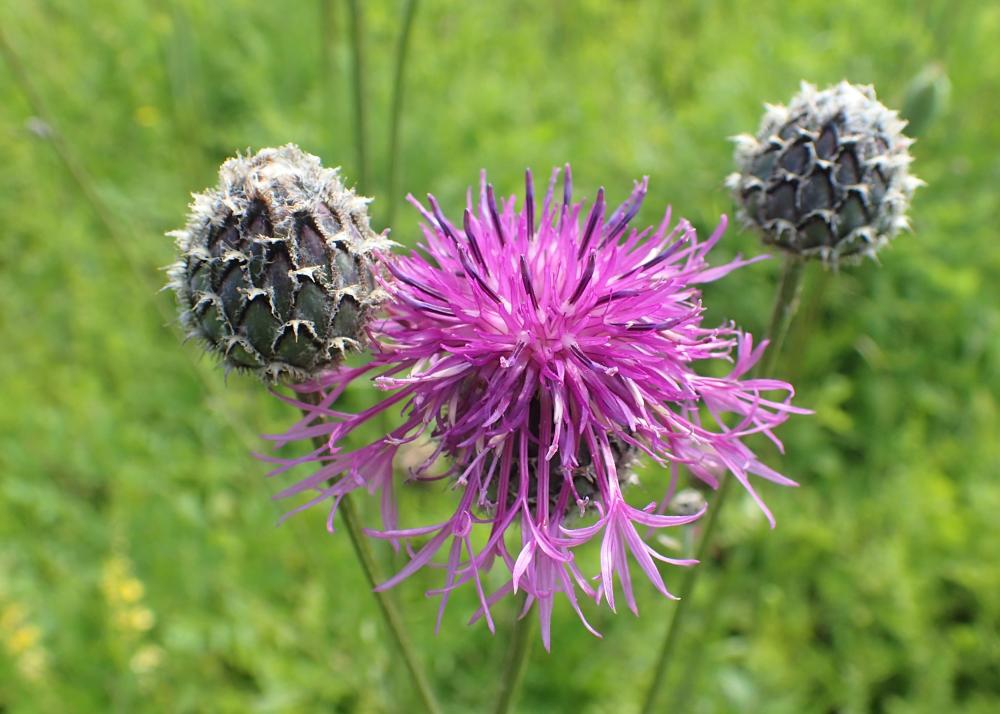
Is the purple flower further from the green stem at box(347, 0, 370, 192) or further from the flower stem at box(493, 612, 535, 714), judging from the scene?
the green stem at box(347, 0, 370, 192)

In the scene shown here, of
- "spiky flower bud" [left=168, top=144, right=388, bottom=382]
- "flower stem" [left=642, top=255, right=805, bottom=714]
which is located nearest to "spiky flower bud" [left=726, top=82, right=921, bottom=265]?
"flower stem" [left=642, top=255, right=805, bottom=714]

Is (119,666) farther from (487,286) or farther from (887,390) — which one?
(887,390)

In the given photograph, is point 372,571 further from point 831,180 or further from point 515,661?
point 831,180

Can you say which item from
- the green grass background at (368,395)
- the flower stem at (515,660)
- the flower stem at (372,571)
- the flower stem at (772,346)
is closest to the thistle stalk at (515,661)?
the flower stem at (515,660)

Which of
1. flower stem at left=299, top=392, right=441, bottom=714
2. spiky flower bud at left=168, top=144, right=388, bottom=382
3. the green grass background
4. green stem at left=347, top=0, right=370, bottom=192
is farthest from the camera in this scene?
the green grass background

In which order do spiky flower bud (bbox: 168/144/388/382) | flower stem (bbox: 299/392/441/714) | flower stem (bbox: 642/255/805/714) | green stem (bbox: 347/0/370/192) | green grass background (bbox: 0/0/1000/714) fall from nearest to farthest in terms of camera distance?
1. spiky flower bud (bbox: 168/144/388/382)
2. flower stem (bbox: 299/392/441/714)
3. flower stem (bbox: 642/255/805/714)
4. green stem (bbox: 347/0/370/192)
5. green grass background (bbox: 0/0/1000/714)

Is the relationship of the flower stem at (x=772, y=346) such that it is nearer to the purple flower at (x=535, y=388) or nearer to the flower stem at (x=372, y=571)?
the purple flower at (x=535, y=388)

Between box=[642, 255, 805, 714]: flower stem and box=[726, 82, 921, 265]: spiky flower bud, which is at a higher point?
box=[726, 82, 921, 265]: spiky flower bud

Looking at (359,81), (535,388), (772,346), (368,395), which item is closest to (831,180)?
(772,346)

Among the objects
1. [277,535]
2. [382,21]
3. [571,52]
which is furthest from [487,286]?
[571,52]
